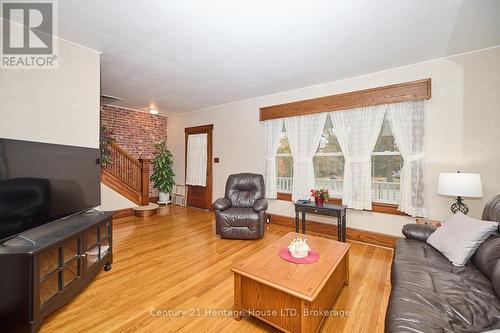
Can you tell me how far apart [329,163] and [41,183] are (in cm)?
390

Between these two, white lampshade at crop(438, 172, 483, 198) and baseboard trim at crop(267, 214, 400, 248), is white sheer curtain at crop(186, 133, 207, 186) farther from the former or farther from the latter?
white lampshade at crop(438, 172, 483, 198)

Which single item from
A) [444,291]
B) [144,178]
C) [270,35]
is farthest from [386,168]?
[144,178]

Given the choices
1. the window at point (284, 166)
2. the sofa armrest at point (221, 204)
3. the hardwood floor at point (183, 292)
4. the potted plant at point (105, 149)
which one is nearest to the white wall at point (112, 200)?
the potted plant at point (105, 149)

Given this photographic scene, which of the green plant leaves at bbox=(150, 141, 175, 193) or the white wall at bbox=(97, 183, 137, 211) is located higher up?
the green plant leaves at bbox=(150, 141, 175, 193)

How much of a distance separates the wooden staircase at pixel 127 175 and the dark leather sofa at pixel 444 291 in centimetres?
535

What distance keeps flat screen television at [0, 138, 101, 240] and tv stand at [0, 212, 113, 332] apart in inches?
5.0

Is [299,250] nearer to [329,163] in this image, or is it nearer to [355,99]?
[329,163]

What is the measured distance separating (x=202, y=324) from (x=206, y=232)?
7.48 ft

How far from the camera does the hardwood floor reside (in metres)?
1.71

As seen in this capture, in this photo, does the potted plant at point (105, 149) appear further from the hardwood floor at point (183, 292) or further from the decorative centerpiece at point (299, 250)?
the decorative centerpiece at point (299, 250)

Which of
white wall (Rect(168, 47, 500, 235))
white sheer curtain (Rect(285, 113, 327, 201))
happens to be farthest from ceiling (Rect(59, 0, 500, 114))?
white sheer curtain (Rect(285, 113, 327, 201))

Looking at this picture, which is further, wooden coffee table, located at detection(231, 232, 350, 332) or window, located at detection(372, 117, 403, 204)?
window, located at detection(372, 117, 403, 204)

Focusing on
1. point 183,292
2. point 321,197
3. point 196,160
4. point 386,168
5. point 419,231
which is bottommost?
point 183,292

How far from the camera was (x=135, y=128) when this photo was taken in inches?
242
